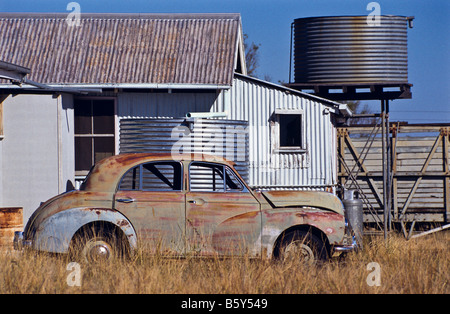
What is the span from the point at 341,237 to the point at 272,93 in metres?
7.89

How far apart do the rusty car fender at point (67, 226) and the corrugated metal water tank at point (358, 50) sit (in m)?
13.0

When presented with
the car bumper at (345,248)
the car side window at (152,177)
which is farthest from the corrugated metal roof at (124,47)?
the car bumper at (345,248)

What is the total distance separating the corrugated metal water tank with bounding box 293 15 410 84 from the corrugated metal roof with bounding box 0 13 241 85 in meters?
4.24

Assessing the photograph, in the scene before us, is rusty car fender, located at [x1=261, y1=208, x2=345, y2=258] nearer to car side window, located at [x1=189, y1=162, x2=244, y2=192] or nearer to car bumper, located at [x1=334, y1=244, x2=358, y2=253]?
car bumper, located at [x1=334, y1=244, x2=358, y2=253]

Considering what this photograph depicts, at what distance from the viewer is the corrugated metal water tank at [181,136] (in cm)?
1366

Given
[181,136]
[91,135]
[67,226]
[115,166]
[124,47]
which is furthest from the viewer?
[124,47]

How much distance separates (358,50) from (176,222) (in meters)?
13.3

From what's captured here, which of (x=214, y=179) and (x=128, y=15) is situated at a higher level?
(x=128, y=15)

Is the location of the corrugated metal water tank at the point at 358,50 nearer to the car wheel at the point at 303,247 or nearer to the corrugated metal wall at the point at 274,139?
the corrugated metal wall at the point at 274,139

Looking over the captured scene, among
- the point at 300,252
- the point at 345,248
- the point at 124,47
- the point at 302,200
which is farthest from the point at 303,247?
the point at 124,47

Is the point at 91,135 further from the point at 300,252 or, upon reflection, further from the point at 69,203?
Result: the point at 300,252

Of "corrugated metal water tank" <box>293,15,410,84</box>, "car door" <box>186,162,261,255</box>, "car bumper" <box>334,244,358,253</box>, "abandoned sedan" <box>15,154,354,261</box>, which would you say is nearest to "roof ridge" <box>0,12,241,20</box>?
"corrugated metal water tank" <box>293,15,410,84</box>

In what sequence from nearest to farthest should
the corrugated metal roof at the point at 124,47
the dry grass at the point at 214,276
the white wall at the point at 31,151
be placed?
the dry grass at the point at 214,276
the white wall at the point at 31,151
the corrugated metal roof at the point at 124,47

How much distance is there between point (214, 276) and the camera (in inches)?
318
